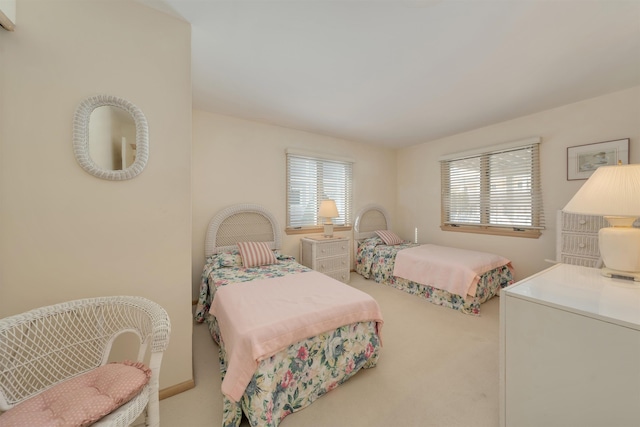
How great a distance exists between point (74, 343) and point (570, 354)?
7.63ft

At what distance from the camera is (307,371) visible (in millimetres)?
1447

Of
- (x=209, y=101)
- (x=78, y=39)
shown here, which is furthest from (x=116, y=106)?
(x=209, y=101)

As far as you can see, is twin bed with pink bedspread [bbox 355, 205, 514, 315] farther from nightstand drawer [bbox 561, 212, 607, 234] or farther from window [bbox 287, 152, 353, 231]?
nightstand drawer [bbox 561, 212, 607, 234]

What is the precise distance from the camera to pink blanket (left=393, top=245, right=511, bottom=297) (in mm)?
2652

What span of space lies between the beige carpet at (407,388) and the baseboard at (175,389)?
3 cm

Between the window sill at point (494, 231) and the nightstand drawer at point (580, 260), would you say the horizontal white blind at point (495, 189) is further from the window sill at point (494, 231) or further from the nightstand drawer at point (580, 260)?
the nightstand drawer at point (580, 260)

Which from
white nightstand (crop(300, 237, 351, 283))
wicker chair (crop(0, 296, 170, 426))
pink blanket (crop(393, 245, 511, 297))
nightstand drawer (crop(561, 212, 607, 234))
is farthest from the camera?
white nightstand (crop(300, 237, 351, 283))

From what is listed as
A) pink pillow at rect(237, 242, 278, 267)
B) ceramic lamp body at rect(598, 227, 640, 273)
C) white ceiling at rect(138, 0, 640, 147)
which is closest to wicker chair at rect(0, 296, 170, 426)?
pink pillow at rect(237, 242, 278, 267)

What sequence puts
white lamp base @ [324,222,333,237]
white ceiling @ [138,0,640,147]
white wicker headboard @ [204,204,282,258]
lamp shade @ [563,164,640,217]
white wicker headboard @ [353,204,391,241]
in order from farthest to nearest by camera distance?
1. white wicker headboard @ [353,204,391,241]
2. white lamp base @ [324,222,333,237]
3. white wicker headboard @ [204,204,282,258]
4. white ceiling @ [138,0,640,147]
5. lamp shade @ [563,164,640,217]

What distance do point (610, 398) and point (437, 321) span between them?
170cm

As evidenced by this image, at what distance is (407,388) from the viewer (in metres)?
1.59

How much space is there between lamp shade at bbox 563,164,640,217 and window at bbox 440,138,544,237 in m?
2.22

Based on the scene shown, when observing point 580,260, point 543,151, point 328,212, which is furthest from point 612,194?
point 328,212

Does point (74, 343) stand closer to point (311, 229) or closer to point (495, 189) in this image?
point (311, 229)
